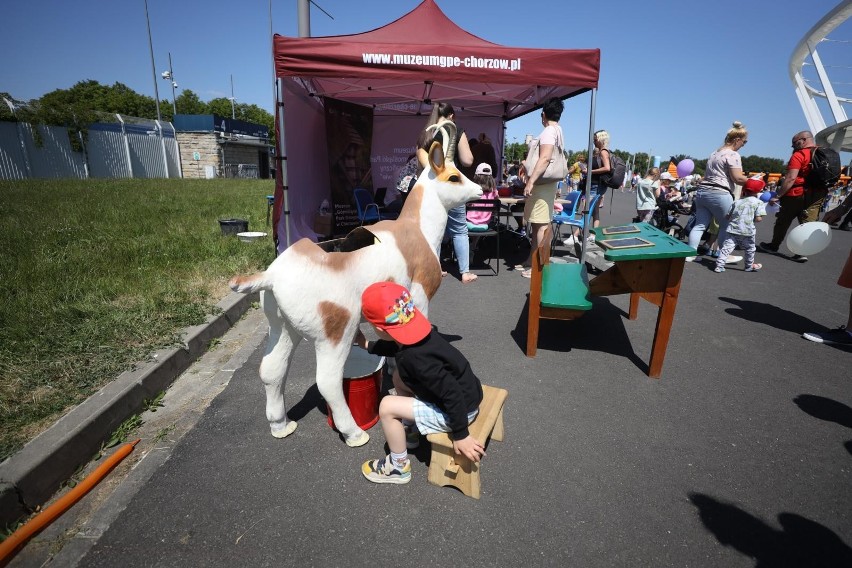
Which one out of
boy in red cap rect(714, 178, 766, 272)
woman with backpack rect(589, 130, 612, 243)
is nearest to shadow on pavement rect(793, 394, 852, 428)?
boy in red cap rect(714, 178, 766, 272)

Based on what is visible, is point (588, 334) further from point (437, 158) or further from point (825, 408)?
point (437, 158)

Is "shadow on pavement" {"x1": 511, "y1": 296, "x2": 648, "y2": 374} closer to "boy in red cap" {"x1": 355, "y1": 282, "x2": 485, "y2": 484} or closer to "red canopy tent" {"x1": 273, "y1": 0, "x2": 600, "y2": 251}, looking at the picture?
"boy in red cap" {"x1": 355, "y1": 282, "x2": 485, "y2": 484}

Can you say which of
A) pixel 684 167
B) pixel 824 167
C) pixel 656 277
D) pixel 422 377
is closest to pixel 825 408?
pixel 656 277

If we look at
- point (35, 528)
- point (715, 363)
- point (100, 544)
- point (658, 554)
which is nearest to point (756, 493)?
point (658, 554)

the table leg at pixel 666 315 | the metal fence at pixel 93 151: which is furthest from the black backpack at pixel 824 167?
the metal fence at pixel 93 151

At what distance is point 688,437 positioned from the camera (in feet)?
8.59

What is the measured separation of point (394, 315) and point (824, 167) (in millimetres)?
8020

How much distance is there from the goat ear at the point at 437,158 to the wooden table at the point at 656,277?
1.40m

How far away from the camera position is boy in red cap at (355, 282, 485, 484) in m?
1.87

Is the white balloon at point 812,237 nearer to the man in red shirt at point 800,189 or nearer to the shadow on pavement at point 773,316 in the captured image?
the shadow on pavement at point 773,316

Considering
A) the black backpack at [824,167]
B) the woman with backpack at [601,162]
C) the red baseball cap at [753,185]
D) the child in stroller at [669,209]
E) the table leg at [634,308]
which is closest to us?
the table leg at [634,308]

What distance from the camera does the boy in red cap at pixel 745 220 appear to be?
608 centimetres

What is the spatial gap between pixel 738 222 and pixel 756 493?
5.46m

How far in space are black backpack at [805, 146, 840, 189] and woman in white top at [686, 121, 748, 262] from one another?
137 centimetres
